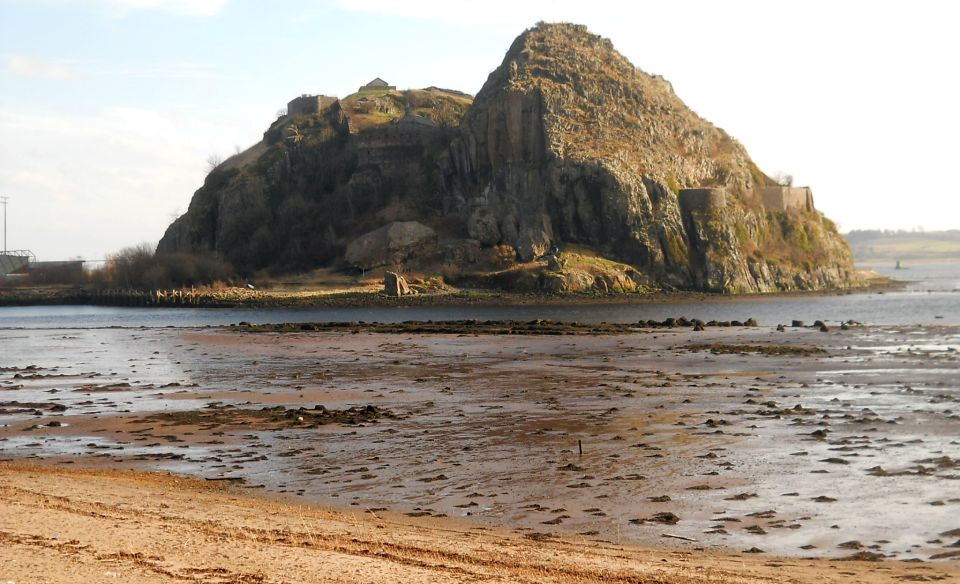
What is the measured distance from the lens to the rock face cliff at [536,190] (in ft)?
421

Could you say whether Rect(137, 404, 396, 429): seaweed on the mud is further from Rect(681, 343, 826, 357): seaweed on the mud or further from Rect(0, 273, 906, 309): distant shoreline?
Rect(0, 273, 906, 309): distant shoreline

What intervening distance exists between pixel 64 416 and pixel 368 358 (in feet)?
72.5

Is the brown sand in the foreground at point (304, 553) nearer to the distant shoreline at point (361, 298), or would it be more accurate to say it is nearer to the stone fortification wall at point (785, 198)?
the distant shoreline at point (361, 298)

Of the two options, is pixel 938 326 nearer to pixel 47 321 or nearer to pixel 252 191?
pixel 47 321

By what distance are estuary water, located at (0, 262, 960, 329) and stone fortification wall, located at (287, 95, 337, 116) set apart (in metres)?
54.4

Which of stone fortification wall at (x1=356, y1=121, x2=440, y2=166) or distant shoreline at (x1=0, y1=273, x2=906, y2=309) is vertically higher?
stone fortification wall at (x1=356, y1=121, x2=440, y2=166)

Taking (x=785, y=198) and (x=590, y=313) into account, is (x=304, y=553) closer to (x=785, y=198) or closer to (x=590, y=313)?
(x=590, y=313)

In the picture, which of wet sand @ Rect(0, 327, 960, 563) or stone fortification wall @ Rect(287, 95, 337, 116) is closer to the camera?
wet sand @ Rect(0, 327, 960, 563)

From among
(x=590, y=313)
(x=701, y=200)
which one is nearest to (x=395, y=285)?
(x=590, y=313)

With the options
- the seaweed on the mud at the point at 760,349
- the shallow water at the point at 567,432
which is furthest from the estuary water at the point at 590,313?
the shallow water at the point at 567,432

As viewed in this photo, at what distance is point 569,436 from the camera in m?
27.6

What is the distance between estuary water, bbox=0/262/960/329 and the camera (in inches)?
3462

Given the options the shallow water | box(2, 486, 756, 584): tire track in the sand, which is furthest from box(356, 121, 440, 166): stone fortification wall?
box(2, 486, 756, 584): tire track in the sand

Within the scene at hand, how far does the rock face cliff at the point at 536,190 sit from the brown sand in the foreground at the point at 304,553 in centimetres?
10061
